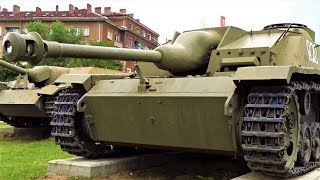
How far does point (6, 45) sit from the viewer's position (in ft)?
14.9

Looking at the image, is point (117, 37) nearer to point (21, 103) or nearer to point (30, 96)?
point (30, 96)

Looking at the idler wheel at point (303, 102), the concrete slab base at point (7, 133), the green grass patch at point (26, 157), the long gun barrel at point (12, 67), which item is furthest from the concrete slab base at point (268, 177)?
the concrete slab base at point (7, 133)

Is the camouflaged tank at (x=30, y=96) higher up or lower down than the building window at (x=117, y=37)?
lower down

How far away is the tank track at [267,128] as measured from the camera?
561 cm

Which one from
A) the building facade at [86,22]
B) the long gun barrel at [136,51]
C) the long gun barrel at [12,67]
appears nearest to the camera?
the long gun barrel at [136,51]

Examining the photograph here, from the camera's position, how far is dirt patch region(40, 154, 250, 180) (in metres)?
7.71

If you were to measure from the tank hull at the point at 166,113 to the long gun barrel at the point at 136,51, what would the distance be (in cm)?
39

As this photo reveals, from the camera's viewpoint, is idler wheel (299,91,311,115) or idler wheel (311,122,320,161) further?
idler wheel (311,122,320,161)

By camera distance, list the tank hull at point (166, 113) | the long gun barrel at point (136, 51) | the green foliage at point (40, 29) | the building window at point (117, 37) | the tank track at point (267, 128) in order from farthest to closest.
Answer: the building window at point (117, 37) → the green foliage at point (40, 29) → the tank hull at point (166, 113) → the tank track at point (267, 128) → the long gun barrel at point (136, 51)

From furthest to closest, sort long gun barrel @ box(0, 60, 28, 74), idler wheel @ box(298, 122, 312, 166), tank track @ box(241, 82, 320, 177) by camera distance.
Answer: long gun barrel @ box(0, 60, 28, 74) < idler wheel @ box(298, 122, 312, 166) < tank track @ box(241, 82, 320, 177)

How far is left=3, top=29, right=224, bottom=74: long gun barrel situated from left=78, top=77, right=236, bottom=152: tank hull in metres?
0.39

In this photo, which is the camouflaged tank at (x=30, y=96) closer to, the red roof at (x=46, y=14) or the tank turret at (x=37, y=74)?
the tank turret at (x=37, y=74)

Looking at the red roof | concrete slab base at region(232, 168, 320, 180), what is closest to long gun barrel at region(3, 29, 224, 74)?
concrete slab base at region(232, 168, 320, 180)

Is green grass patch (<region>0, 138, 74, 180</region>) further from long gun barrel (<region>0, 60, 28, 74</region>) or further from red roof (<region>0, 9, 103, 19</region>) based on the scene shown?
red roof (<region>0, 9, 103, 19</region>)
